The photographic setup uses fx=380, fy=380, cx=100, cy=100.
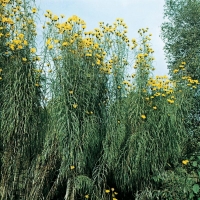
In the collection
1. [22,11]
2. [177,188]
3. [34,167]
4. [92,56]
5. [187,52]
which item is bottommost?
[177,188]

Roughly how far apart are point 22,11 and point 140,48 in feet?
5.45

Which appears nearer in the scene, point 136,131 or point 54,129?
point 54,129


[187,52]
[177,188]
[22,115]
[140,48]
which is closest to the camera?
[22,115]

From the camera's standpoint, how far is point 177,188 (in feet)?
16.0

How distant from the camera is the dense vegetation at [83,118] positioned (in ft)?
15.3

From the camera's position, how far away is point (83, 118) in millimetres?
4809

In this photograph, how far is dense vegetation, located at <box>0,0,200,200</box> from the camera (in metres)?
4.67

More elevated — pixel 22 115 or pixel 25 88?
pixel 25 88

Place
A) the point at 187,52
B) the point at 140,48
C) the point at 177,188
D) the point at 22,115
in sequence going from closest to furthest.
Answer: the point at 22,115 → the point at 177,188 → the point at 140,48 → the point at 187,52

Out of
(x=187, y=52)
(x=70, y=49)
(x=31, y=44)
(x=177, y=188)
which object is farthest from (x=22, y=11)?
(x=187, y=52)

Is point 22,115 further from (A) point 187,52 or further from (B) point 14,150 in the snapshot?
(A) point 187,52

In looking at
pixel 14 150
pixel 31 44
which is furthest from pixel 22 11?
pixel 14 150

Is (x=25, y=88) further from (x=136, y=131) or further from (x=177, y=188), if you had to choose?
(x=177, y=188)

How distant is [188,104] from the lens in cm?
556
